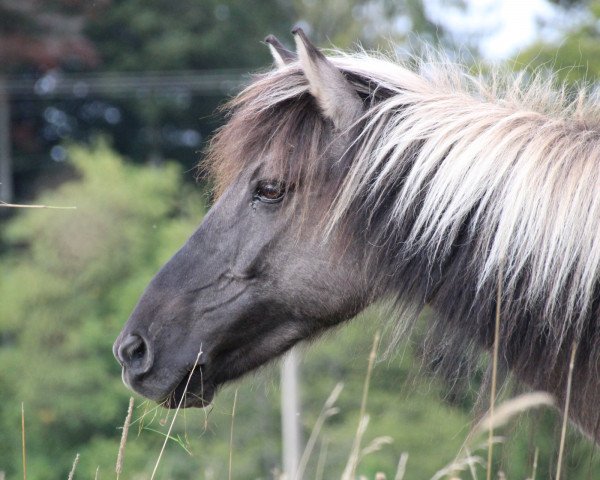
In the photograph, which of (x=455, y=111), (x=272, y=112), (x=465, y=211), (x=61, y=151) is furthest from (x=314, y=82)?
(x=61, y=151)

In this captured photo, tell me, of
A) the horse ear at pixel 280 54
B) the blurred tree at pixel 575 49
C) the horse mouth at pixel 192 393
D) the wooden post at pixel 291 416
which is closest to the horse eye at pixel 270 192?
the horse ear at pixel 280 54

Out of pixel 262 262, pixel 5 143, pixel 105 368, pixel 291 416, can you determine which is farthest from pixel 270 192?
pixel 5 143

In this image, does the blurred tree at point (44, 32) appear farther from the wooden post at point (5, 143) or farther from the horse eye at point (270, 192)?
the horse eye at point (270, 192)

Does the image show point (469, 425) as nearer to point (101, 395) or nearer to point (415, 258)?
point (415, 258)

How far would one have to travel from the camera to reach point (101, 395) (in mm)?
14711

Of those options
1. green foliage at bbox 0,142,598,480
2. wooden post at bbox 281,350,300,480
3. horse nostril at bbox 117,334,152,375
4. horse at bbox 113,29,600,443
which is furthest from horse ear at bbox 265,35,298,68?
green foliage at bbox 0,142,598,480

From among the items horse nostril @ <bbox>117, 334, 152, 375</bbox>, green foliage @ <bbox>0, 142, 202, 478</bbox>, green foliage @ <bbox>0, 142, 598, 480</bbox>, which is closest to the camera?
horse nostril @ <bbox>117, 334, 152, 375</bbox>

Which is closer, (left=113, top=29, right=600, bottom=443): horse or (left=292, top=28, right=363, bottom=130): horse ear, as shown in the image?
(left=113, top=29, right=600, bottom=443): horse

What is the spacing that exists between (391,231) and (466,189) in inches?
12.1

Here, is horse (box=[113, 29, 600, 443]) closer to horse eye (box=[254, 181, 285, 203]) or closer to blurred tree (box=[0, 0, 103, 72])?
horse eye (box=[254, 181, 285, 203])

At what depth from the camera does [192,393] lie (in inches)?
126

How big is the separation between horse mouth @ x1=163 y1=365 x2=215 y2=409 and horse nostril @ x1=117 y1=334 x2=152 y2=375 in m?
0.14

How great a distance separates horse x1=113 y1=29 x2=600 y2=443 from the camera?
2723mm

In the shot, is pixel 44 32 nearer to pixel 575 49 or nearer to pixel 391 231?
pixel 575 49
